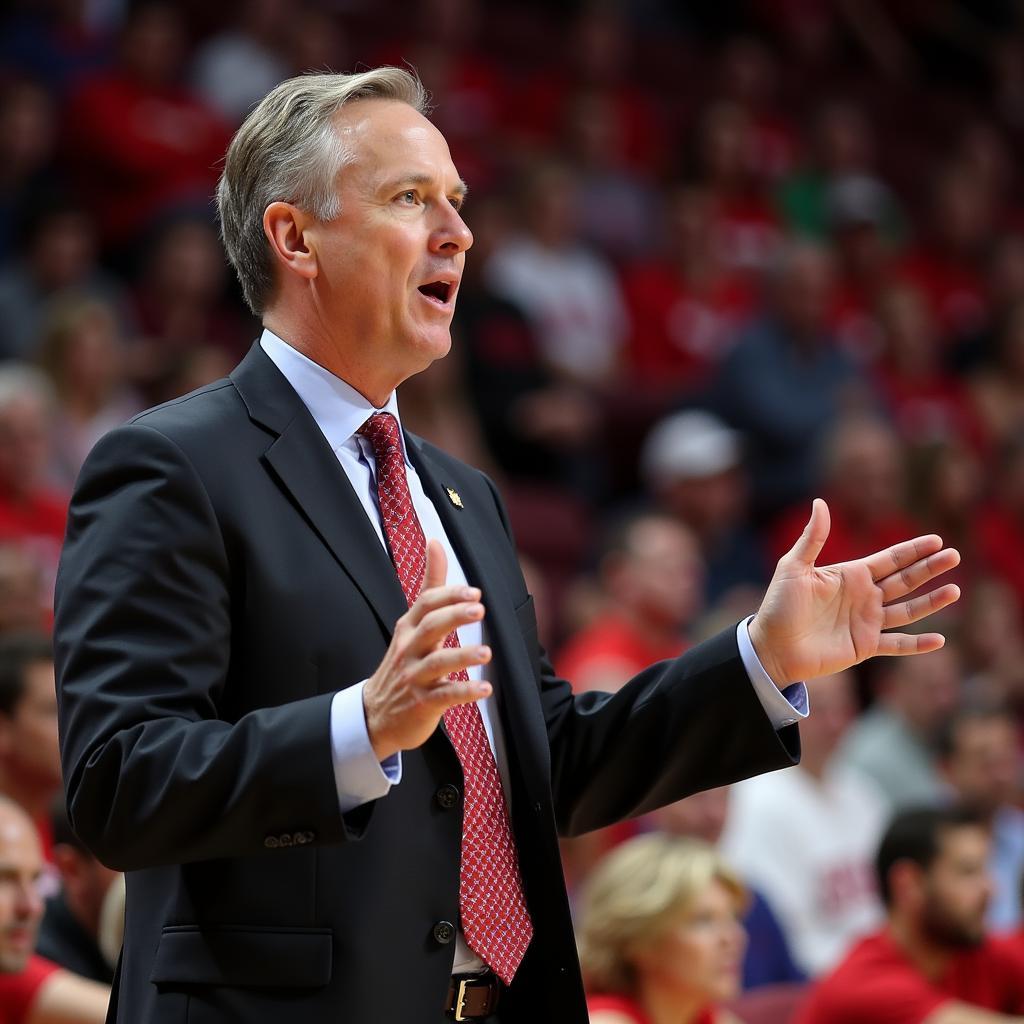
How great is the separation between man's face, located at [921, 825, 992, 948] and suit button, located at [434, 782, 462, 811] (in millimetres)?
2376

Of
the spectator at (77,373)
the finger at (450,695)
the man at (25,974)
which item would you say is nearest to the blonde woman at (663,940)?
the man at (25,974)

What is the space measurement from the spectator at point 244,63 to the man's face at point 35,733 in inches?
163

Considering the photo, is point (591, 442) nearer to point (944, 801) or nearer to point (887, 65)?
point (944, 801)

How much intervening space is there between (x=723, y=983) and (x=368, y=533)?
190 centimetres

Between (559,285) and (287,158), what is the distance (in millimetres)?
5424

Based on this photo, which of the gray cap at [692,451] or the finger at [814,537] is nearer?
the finger at [814,537]

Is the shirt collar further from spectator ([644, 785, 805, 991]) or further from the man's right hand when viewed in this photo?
spectator ([644, 785, 805, 991])

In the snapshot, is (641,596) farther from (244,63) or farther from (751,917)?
(244,63)

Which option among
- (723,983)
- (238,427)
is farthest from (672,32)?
(238,427)

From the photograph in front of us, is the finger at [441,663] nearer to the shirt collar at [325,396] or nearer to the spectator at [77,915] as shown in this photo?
the shirt collar at [325,396]

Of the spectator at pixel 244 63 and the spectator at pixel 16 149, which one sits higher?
the spectator at pixel 244 63

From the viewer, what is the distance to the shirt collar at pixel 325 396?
191 centimetres

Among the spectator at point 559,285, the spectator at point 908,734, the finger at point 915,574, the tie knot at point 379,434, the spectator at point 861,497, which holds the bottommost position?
the finger at point 915,574

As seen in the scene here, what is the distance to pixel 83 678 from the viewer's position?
1.60 m
